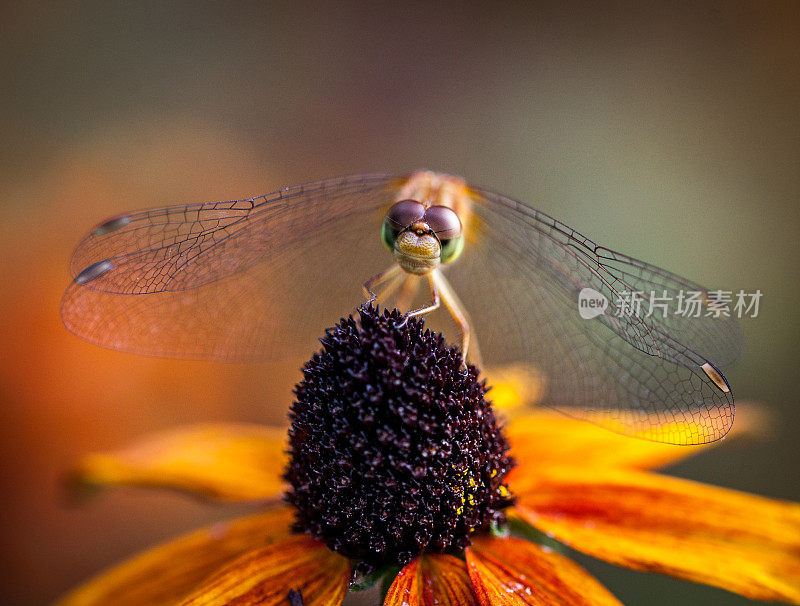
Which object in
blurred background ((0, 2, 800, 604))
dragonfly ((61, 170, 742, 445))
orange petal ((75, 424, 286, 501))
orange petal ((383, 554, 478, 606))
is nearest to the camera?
orange petal ((383, 554, 478, 606))

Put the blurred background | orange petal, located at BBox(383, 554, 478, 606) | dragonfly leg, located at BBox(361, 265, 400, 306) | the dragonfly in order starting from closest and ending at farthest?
orange petal, located at BBox(383, 554, 478, 606) → the dragonfly → dragonfly leg, located at BBox(361, 265, 400, 306) → the blurred background

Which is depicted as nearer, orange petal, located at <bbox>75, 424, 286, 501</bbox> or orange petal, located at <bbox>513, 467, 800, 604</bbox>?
orange petal, located at <bbox>513, 467, 800, 604</bbox>

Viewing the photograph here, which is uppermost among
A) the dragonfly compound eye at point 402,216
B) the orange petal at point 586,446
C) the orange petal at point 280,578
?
the dragonfly compound eye at point 402,216

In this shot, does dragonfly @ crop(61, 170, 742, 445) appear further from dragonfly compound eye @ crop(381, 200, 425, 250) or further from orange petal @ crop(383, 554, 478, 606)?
orange petal @ crop(383, 554, 478, 606)

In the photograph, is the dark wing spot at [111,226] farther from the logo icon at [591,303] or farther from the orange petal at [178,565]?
the logo icon at [591,303]

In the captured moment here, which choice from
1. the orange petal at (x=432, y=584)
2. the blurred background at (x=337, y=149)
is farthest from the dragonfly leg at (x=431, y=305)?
the blurred background at (x=337, y=149)

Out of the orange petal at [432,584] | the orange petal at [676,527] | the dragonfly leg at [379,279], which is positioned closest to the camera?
the orange petal at [432,584]

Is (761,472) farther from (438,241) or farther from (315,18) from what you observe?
(315,18)

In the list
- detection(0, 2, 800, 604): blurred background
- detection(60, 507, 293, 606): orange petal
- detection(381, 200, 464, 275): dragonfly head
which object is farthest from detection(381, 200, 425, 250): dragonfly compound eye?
detection(0, 2, 800, 604): blurred background
